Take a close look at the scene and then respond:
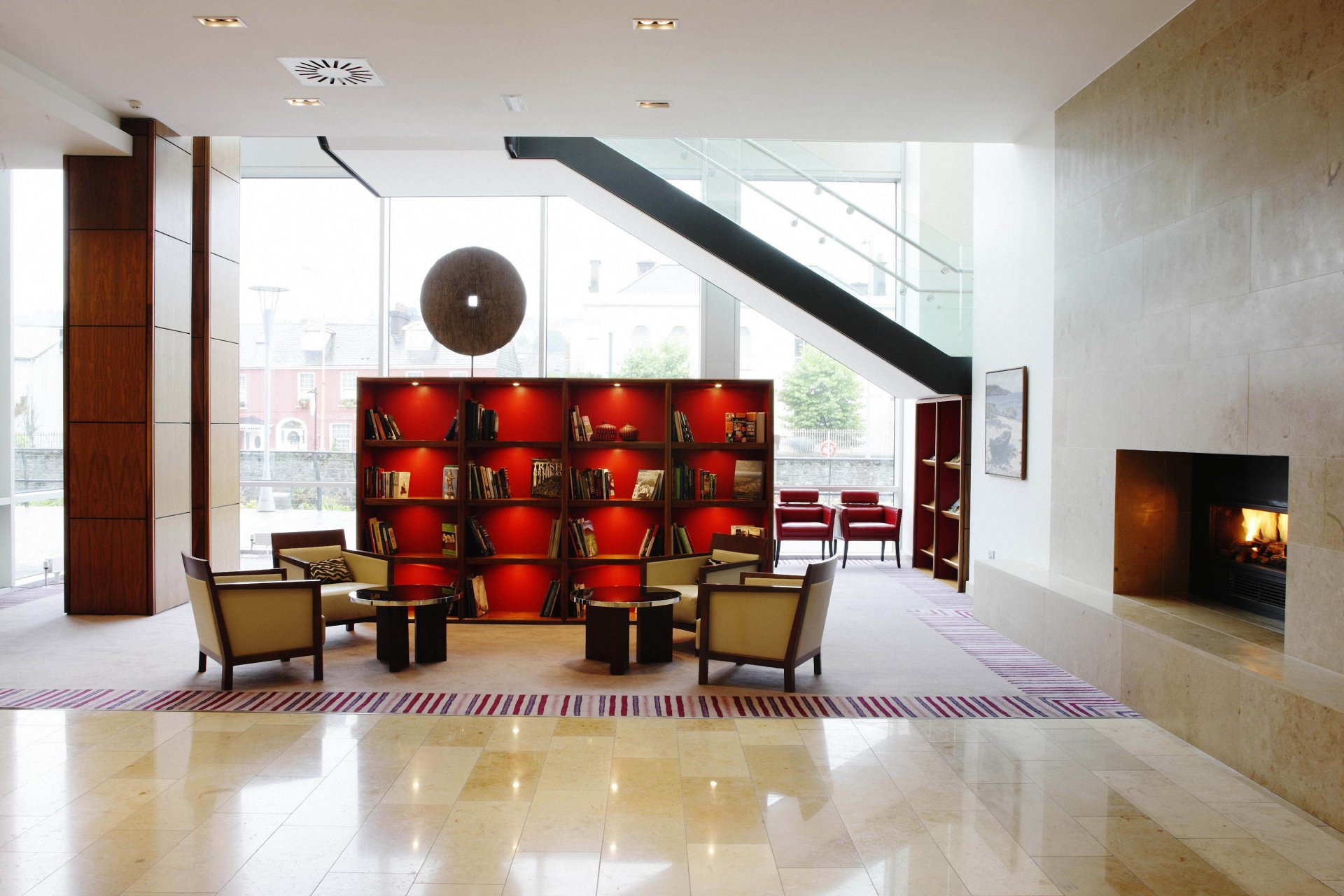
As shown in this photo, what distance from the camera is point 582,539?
7965mm

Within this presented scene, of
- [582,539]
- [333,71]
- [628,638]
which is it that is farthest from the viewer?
[582,539]

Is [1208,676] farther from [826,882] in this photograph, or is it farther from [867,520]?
[867,520]

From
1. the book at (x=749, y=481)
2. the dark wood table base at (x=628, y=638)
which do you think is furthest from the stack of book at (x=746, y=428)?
the dark wood table base at (x=628, y=638)

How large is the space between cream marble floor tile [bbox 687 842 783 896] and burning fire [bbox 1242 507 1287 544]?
399 cm

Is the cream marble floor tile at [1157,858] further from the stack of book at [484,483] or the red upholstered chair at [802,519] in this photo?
the red upholstered chair at [802,519]

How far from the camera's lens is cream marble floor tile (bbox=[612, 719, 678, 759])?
452 centimetres

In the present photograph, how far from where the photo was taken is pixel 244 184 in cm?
1164

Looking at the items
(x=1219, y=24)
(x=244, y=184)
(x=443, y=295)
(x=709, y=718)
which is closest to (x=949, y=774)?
(x=709, y=718)

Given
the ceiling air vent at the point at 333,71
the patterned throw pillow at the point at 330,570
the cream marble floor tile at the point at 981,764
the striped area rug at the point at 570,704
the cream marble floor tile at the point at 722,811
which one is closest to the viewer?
the cream marble floor tile at the point at 722,811

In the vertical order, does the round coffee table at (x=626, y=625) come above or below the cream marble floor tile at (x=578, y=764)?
above

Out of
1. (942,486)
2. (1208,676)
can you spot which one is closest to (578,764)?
(1208,676)

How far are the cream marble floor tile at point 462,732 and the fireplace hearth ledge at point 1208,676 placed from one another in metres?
3.59

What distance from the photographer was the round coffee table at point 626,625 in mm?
6043

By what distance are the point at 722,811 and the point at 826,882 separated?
698 millimetres
